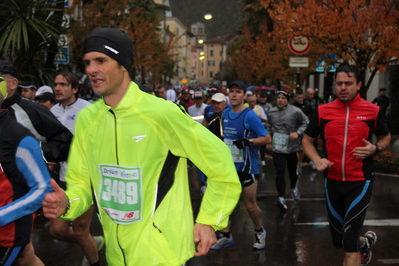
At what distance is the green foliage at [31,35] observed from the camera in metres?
11.0

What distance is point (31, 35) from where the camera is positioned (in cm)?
1173

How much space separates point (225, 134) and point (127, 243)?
4.18 meters

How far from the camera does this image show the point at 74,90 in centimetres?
610

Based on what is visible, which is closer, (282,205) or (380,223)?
(380,223)

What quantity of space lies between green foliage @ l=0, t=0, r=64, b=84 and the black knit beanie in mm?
8507

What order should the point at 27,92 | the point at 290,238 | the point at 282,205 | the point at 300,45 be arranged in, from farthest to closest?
the point at 300,45 → the point at 27,92 → the point at 282,205 → the point at 290,238

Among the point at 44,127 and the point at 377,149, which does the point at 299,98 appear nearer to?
the point at 377,149

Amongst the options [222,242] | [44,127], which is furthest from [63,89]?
[222,242]

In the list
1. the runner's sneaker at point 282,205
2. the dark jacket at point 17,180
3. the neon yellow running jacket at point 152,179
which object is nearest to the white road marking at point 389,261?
the runner's sneaker at point 282,205

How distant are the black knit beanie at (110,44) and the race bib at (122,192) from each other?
54cm

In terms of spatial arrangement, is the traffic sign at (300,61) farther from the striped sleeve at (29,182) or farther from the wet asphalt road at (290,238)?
the striped sleeve at (29,182)

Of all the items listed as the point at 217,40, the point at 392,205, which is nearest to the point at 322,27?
the point at 392,205

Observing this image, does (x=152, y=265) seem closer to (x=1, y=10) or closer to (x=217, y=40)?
(x=1, y=10)

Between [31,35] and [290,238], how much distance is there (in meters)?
7.82
